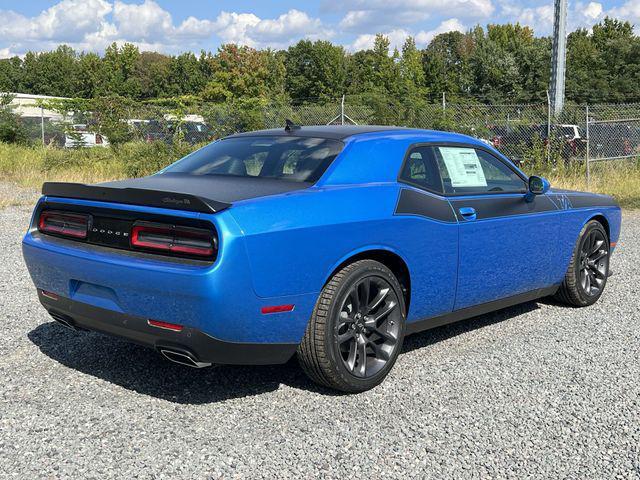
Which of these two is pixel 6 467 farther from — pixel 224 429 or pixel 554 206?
pixel 554 206

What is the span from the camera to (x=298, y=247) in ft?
12.3

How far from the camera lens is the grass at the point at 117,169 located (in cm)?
1509

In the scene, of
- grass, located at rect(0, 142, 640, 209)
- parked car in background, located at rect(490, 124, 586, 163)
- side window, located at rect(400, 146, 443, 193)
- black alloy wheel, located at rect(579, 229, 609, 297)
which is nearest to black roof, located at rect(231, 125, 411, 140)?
side window, located at rect(400, 146, 443, 193)

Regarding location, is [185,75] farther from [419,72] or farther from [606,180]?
[606,180]

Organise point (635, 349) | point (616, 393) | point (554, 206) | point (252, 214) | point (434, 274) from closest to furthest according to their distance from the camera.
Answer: point (252, 214) → point (616, 393) → point (434, 274) → point (635, 349) → point (554, 206)

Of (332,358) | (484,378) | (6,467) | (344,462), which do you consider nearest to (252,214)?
(332,358)

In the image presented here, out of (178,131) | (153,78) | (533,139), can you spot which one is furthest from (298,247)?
(153,78)

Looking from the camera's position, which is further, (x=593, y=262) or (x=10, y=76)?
(x=10, y=76)

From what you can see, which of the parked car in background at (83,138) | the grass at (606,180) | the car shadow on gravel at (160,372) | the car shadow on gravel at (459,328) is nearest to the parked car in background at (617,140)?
the grass at (606,180)

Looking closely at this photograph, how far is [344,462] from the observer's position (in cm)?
331

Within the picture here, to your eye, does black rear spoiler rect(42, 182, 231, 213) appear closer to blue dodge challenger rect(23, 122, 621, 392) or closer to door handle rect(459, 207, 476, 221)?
blue dodge challenger rect(23, 122, 621, 392)

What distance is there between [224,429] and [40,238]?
1632mm

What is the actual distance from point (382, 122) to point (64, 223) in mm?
14126

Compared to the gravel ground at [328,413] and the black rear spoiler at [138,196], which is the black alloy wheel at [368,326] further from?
the black rear spoiler at [138,196]
